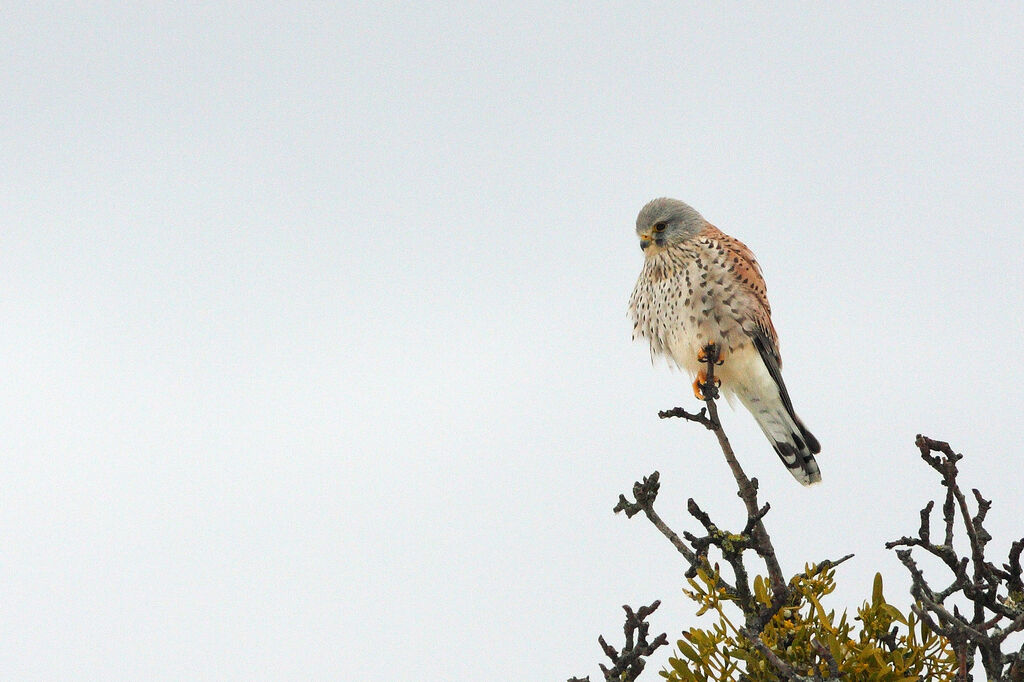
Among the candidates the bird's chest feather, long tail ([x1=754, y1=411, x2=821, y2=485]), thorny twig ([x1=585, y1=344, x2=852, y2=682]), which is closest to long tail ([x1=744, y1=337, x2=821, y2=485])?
long tail ([x1=754, y1=411, x2=821, y2=485])

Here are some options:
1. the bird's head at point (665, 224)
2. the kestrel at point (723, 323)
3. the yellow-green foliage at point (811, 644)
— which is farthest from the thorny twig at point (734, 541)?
the bird's head at point (665, 224)

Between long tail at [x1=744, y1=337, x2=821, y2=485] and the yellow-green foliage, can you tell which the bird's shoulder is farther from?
the yellow-green foliage

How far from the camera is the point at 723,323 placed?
4.86 metres

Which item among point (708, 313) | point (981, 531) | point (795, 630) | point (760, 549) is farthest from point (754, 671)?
point (708, 313)

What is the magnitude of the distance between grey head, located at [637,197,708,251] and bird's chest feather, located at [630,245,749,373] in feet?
0.53

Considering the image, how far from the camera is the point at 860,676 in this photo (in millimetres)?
2506

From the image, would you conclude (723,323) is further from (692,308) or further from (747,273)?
(747,273)

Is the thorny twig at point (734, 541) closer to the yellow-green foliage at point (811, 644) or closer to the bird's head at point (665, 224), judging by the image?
the yellow-green foliage at point (811, 644)

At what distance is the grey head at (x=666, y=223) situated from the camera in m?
5.22

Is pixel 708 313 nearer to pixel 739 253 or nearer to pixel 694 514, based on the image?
pixel 739 253

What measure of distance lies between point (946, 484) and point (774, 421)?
2495 mm

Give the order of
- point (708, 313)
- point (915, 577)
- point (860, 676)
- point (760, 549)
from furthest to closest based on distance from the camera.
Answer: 1. point (708, 313)
2. point (760, 549)
3. point (860, 676)
4. point (915, 577)

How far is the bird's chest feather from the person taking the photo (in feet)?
15.9

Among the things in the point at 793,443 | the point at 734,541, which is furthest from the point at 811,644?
the point at 793,443
